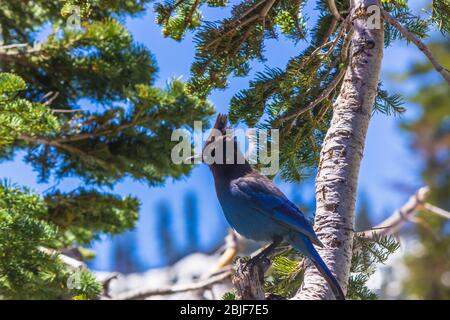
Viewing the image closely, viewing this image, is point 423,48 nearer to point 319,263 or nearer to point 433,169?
point 319,263

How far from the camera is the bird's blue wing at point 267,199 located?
225 centimetres

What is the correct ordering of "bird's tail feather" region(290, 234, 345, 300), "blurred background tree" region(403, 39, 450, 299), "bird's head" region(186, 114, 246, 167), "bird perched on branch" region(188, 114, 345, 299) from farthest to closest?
"blurred background tree" region(403, 39, 450, 299) → "bird's head" region(186, 114, 246, 167) → "bird perched on branch" region(188, 114, 345, 299) → "bird's tail feather" region(290, 234, 345, 300)

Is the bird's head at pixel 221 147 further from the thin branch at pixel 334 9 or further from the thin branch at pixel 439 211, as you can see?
the thin branch at pixel 439 211

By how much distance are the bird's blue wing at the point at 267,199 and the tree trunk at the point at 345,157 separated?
121mm

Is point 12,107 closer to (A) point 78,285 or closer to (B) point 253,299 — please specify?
(A) point 78,285

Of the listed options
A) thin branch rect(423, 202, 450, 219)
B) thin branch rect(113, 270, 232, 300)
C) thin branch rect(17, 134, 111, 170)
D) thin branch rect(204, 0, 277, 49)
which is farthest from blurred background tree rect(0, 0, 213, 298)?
thin branch rect(423, 202, 450, 219)

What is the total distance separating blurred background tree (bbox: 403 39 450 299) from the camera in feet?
43.5

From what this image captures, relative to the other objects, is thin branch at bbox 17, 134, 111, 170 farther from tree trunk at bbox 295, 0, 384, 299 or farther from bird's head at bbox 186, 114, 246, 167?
tree trunk at bbox 295, 0, 384, 299

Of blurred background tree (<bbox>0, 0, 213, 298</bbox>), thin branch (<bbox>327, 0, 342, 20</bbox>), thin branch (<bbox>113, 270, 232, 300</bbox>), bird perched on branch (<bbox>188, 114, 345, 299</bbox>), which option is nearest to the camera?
bird perched on branch (<bbox>188, 114, 345, 299</bbox>)

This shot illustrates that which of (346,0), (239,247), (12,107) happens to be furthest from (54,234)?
(239,247)

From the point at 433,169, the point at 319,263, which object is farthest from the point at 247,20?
the point at 433,169

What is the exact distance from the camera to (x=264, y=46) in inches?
105

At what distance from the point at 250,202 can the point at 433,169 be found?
47.1 ft

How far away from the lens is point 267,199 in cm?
237
